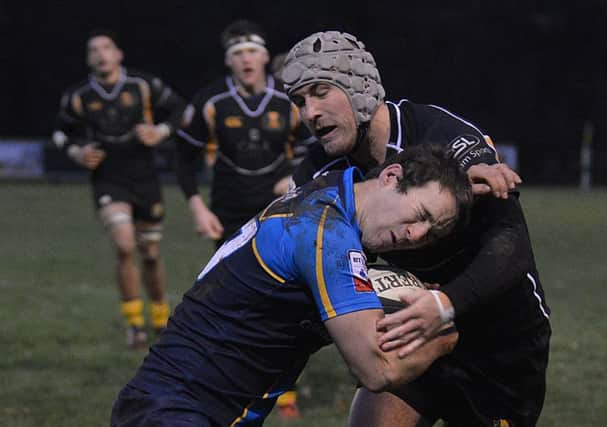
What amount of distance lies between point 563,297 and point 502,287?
7.60 metres

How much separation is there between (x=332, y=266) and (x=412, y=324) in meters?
0.33

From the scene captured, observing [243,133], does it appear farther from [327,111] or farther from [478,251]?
[478,251]

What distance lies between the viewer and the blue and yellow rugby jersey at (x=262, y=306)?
3357 millimetres

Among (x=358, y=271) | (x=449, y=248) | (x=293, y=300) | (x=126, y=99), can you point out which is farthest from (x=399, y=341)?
(x=126, y=99)

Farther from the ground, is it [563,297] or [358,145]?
[358,145]

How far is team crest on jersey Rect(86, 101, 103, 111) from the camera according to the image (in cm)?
1019

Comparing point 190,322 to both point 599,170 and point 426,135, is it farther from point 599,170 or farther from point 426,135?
point 599,170

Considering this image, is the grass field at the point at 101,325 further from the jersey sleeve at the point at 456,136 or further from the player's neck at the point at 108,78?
the jersey sleeve at the point at 456,136

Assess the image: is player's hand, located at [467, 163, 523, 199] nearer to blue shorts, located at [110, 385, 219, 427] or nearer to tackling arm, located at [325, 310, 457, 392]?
tackling arm, located at [325, 310, 457, 392]

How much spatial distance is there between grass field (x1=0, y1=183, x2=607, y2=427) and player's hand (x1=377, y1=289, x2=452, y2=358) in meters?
3.06

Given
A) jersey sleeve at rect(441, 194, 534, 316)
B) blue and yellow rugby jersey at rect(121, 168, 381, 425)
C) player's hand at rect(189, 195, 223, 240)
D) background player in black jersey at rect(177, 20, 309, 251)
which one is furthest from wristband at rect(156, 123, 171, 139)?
blue and yellow rugby jersey at rect(121, 168, 381, 425)

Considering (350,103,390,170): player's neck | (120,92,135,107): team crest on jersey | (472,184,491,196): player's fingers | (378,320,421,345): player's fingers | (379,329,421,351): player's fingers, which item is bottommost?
(120,92,135,107): team crest on jersey

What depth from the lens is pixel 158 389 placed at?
352 centimetres

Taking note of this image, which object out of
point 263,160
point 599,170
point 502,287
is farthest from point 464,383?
point 599,170
